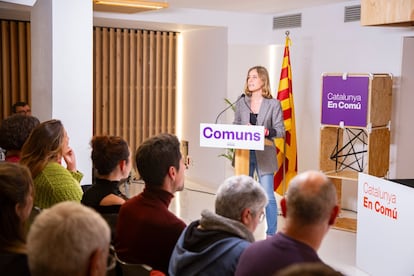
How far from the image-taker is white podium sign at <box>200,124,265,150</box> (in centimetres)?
498

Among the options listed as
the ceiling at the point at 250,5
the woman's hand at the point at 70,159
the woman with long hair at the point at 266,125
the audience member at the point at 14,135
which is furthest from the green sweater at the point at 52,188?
the ceiling at the point at 250,5

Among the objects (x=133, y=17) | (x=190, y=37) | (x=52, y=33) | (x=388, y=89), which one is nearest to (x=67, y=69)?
(x=52, y=33)

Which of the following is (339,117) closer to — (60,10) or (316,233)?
(60,10)

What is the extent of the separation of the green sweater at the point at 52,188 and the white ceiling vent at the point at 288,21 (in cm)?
484

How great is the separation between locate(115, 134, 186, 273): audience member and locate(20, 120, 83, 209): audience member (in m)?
0.60

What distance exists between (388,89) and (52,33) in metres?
3.45

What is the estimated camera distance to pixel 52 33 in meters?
4.41

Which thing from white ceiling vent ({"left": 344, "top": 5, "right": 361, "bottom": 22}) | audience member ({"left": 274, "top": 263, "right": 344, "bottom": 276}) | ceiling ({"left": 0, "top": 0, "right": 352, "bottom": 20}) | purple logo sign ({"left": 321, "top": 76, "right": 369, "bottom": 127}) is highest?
ceiling ({"left": 0, "top": 0, "right": 352, "bottom": 20})

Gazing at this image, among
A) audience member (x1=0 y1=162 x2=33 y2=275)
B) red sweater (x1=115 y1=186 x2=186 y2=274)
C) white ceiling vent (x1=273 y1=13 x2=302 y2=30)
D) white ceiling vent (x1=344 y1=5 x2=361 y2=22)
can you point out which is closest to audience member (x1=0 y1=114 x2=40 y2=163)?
red sweater (x1=115 y1=186 x2=186 y2=274)

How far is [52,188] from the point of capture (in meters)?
3.02

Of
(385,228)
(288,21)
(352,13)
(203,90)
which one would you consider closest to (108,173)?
(385,228)

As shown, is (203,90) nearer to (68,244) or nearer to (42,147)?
(42,147)

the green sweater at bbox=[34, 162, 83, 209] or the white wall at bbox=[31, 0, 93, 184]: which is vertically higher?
the white wall at bbox=[31, 0, 93, 184]

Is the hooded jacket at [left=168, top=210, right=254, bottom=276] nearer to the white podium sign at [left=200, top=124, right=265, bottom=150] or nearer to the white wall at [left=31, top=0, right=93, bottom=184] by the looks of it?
the white wall at [left=31, top=0, right=93, bottom=184]
